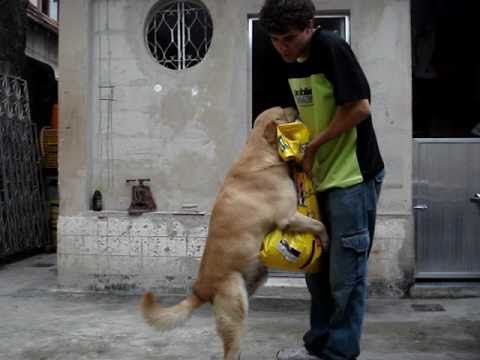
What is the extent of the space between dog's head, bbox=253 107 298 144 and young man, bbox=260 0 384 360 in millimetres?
130

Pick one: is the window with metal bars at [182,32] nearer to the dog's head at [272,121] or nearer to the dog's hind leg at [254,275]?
the dog's head at [272,121]

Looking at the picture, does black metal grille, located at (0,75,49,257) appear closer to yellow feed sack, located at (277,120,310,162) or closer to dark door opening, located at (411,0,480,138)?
dark door opening, located at (411,0,480,138)

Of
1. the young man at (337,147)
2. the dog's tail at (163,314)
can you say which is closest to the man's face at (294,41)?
the young man at (337,147)

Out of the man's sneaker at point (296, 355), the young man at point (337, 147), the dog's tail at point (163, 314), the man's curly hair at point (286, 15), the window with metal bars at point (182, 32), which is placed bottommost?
the man's sneaker at point (296, 355)

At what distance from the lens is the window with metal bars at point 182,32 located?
22.7 feet

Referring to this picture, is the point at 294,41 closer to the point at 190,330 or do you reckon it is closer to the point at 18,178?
the point at 190,330

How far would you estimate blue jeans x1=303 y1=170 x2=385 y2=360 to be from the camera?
3.21 meters

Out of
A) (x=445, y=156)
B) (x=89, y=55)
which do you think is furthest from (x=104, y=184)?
(x=445, y=156)

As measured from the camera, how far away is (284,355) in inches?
147

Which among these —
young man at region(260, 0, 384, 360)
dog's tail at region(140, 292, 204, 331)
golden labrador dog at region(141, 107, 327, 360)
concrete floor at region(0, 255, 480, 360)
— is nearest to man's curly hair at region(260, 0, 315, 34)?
young man at region(260, 0, 384, 360)

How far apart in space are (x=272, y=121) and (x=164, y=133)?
3545mm

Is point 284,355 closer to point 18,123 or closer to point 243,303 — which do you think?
point 243,303

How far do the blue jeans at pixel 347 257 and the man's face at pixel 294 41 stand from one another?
74cm

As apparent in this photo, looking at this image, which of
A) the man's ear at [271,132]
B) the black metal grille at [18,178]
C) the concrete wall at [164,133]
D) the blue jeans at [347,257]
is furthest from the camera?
the black metal grille at [18,178]
